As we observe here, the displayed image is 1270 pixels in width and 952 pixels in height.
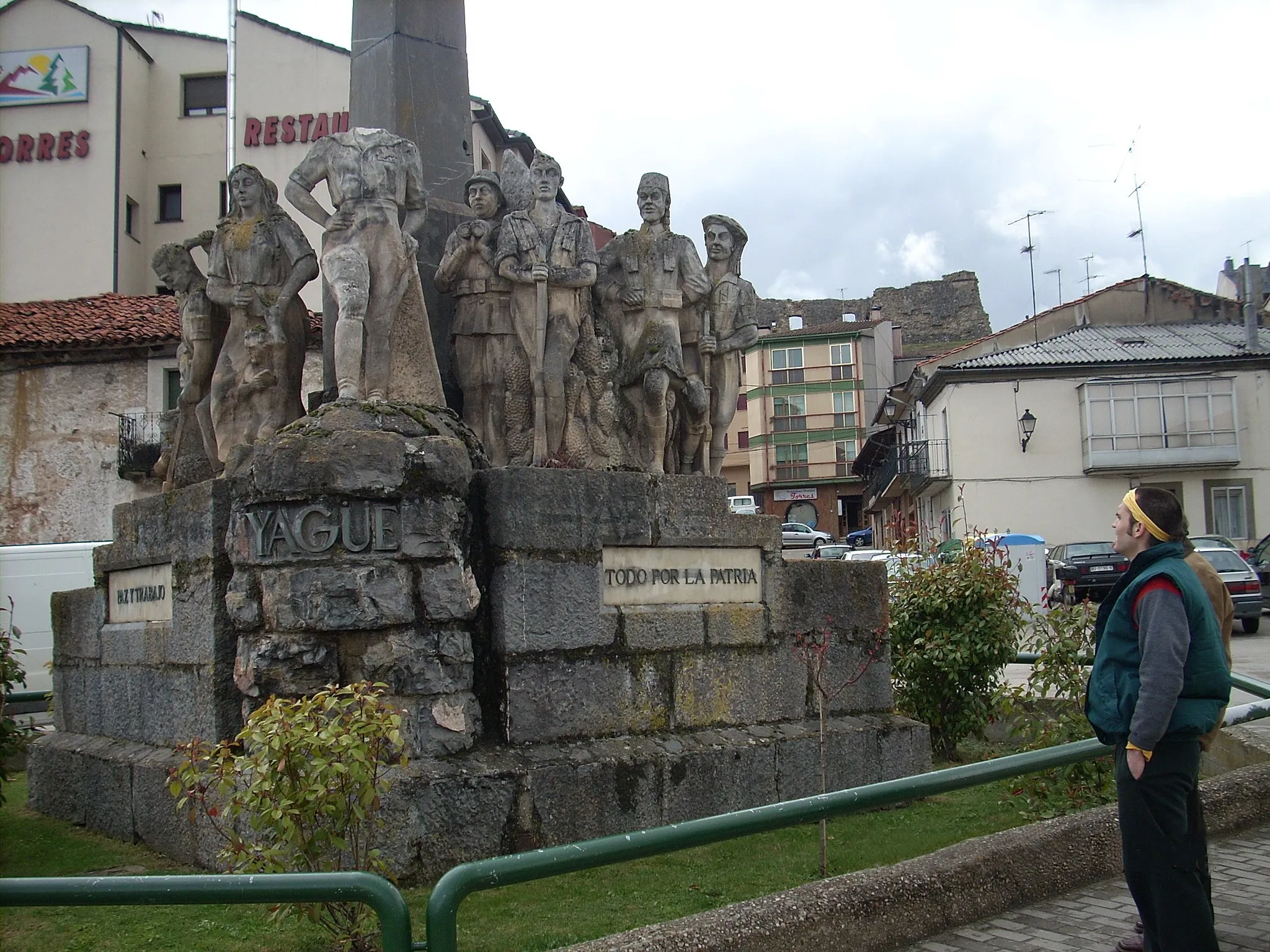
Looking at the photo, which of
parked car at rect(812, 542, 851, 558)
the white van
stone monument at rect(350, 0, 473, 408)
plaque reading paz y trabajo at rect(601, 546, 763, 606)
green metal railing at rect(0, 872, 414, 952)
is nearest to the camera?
green metal railing at rect(0, 872, 414, 952)

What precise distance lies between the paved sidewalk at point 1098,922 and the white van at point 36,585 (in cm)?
1159

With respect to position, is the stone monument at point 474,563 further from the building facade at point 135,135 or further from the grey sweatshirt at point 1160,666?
the building facade at point 135,135

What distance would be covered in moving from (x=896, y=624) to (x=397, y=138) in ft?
16.3

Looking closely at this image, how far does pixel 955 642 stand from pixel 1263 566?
1690 centimetres

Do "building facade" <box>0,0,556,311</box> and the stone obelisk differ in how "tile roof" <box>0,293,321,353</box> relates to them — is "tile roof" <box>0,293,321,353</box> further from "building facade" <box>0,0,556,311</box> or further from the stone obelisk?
the stone obelisk

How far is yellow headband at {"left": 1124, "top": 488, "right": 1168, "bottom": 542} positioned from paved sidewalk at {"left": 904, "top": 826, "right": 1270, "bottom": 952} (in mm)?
1592

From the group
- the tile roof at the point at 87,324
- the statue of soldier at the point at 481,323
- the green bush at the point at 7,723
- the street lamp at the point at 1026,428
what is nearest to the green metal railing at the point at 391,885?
the statue of soldier at the point at 481,323

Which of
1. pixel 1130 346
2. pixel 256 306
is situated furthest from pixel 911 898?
pixel 1130 346

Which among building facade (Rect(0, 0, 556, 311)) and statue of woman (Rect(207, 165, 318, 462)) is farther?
building facade (Rect(0, 0, 556, 311))

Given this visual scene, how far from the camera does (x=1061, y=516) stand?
3572 cm

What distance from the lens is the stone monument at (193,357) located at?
796 cm

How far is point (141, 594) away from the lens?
24.4ft

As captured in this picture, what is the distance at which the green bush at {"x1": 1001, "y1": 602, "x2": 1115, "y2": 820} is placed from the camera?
23.1ft

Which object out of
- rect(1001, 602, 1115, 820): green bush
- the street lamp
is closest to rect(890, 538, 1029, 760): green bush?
rect(1001, 602, 1115, 820): green bush
